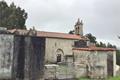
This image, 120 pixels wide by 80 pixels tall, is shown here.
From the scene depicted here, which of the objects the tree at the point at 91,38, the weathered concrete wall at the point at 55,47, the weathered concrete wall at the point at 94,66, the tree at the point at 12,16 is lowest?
the weathered concrete wall at the point at 94,66

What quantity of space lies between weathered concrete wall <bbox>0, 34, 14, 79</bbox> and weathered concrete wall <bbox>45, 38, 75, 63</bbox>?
1913 centimetres

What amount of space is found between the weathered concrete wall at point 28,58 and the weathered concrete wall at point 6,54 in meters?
0.40

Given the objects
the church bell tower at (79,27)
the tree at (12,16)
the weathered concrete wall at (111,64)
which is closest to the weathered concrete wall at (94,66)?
the weathered concrete wall at (111,64)

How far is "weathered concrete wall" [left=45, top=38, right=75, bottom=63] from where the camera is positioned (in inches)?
1774

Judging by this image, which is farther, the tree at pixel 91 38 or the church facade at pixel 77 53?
the tree at pixel 91 38

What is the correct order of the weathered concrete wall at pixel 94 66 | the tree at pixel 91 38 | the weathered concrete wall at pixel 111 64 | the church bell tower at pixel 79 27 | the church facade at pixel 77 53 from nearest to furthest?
the church facade at pixel 77 53
the weathered concrete wall at pixel 94 66
the weathered concrete wall at pixel 111 64
the church bell tower at pixel 79 27
the tree at pixel 91 38

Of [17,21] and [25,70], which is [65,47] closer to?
[17,21]

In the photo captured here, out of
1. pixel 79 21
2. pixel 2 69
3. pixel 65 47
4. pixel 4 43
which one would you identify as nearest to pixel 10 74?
pixel 2 69

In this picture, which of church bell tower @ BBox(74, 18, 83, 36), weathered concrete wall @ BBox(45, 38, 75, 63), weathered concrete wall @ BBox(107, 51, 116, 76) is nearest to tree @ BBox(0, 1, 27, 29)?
church bell tower @ BBox(74, 18, 83, 36)

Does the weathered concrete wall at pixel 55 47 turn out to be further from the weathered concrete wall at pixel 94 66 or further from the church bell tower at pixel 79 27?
the weathered concrete wall at pixel 94 66

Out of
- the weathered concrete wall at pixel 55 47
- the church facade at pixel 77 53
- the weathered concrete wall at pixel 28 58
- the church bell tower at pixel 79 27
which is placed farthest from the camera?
the church bell tower at pixel 79 27

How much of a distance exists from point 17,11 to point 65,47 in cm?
1882

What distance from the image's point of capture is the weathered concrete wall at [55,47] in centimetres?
4506

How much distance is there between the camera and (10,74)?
25.1 metres
